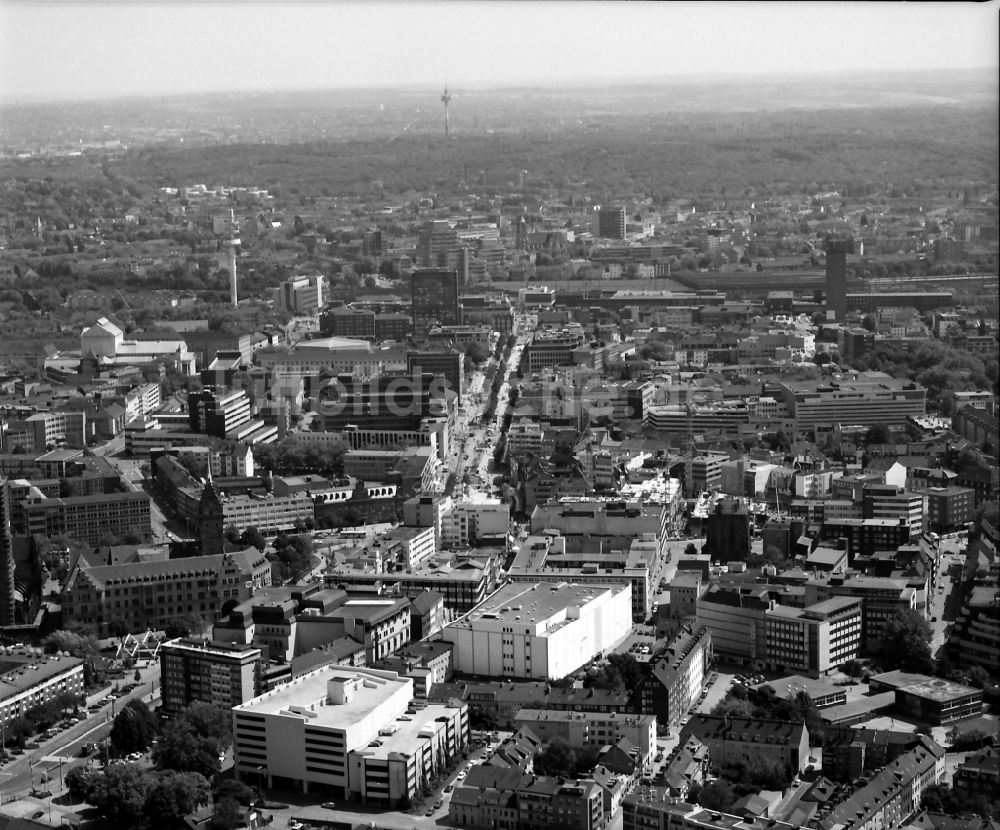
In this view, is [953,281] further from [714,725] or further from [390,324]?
[714,725]

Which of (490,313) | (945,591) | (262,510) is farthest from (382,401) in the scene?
(945,591)

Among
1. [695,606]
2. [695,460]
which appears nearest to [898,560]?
[695,606]

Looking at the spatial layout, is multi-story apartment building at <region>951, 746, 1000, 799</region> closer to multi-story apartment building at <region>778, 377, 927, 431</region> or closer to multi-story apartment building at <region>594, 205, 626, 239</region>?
multi-story apartment building at <region>778, 377, 927, 431</region>

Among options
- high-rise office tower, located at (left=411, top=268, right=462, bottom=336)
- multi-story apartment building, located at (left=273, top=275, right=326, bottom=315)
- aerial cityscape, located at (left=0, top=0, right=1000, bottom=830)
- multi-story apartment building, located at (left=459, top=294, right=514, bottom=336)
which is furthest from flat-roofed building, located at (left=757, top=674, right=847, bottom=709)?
multi-story apartment building, located at (left=273, top=275, right=326, bottom=315)

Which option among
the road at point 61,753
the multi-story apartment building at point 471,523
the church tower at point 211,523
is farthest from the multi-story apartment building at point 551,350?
the road at point 61,753

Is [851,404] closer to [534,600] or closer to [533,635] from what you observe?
[534,600]

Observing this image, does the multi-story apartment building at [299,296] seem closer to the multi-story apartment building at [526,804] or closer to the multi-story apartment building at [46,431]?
the multi-story apartment building at [46,431]
